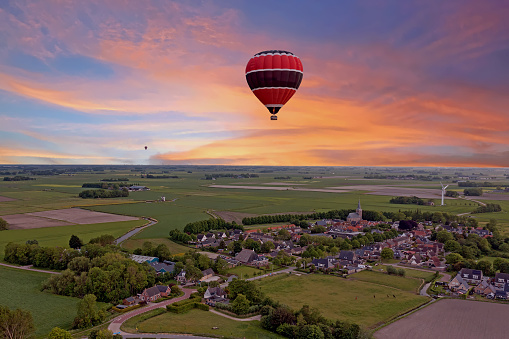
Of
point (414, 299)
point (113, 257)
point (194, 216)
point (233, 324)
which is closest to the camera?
point (233, 324)

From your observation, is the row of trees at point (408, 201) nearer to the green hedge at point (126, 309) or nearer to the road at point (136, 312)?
the road at point (136, 312)

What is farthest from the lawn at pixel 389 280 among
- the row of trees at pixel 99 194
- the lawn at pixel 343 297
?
the row of trees at pixel 99 194

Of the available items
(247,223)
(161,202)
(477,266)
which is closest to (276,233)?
(247,223)

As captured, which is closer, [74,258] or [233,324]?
[233,324]

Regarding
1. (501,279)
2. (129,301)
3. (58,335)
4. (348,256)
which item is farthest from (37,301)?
(501,279)

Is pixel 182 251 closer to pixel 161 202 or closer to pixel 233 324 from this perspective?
pixel 233 324

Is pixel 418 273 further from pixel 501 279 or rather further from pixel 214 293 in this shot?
pixel 214 293

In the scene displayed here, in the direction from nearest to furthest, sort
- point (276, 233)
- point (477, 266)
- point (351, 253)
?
1. point (477, 266)
2. point (351, 253)
3. point (276, 233)
